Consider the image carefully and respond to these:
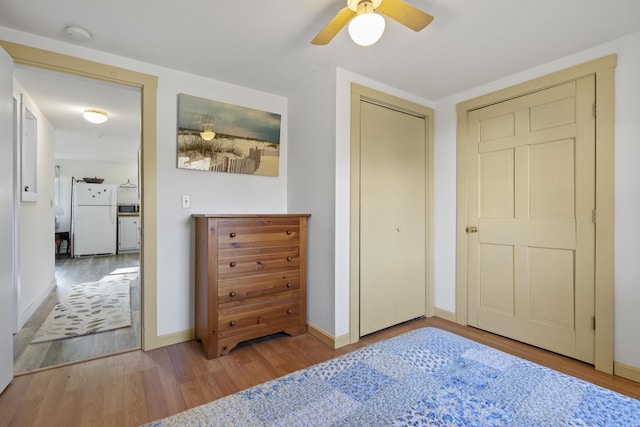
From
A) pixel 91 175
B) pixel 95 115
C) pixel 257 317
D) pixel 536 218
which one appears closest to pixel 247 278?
pixel 257 317

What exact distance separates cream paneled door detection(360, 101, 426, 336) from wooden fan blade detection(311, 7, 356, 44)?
99 centimetres

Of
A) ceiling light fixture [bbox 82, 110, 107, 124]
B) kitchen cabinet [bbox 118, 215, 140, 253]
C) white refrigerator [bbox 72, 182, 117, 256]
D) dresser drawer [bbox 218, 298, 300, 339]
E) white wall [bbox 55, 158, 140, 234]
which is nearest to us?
dresser drawer [bbox 218, 298, 300, 339]

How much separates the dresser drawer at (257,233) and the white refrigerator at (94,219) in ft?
20.9

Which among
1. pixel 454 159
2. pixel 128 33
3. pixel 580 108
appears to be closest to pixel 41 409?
pixel 128 33

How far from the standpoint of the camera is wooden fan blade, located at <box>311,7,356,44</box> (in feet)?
5.20

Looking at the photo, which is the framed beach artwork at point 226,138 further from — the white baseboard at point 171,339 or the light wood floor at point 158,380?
the light wood floor at point 158,380

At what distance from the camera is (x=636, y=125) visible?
2012 millimetres

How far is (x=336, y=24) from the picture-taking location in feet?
5.46

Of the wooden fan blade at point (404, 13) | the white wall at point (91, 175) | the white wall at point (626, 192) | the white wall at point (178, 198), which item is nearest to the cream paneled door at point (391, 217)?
the wooden fan blade at point (404, 13)

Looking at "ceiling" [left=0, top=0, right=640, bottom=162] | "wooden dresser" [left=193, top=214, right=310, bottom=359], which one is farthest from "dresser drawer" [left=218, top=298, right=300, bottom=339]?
"ceiling" [left=0, top=0, right=640, bottom=162]

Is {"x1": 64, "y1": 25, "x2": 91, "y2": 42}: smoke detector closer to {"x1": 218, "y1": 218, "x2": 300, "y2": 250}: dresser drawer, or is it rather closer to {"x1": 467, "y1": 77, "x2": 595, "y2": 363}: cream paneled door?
{"x1": 218, "y1": 218, "x2": 300, "y2": 250}: dresser drawer

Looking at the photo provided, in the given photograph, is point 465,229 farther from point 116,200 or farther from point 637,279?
point 116,200

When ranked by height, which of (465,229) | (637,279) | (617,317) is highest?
(465,229)

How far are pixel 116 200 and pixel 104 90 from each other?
528cm
